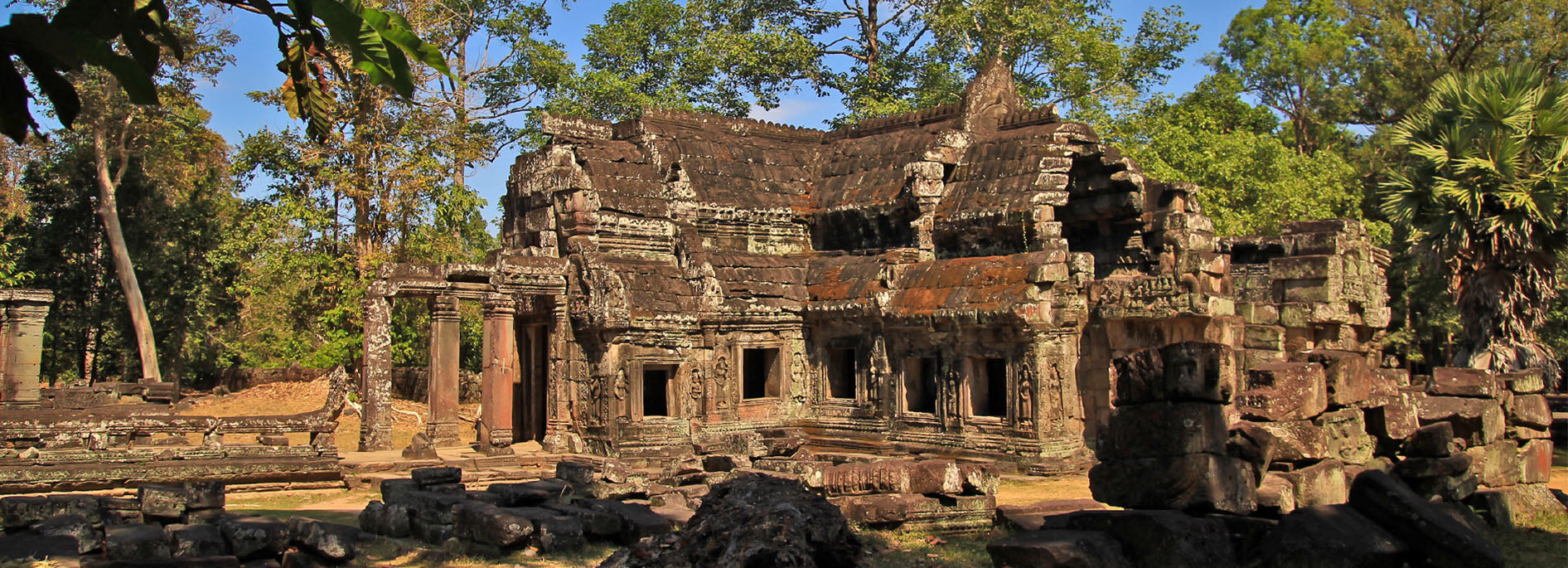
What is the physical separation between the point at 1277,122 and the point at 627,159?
26.2 metres

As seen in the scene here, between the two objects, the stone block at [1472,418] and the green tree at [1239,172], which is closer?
the stone block at [1472,418]

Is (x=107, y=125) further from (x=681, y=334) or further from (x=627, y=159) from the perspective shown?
(x=681, y=334)

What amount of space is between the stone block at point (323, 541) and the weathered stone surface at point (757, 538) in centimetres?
250

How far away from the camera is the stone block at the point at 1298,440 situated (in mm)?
10242

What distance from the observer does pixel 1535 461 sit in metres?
12.9

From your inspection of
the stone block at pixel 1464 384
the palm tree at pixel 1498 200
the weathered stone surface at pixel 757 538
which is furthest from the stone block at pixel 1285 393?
the palm tree at pixel 1498 200

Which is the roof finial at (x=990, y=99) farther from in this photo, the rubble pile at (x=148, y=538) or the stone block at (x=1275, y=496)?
the rubble pile at (x=148, y=538)

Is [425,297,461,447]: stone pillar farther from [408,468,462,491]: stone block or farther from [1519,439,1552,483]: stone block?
[1519,439,1552,483]: stone block

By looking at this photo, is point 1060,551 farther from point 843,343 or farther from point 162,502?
point 843,343

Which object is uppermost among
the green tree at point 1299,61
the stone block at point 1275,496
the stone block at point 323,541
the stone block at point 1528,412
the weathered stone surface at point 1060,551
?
the green tree at point 1299,61

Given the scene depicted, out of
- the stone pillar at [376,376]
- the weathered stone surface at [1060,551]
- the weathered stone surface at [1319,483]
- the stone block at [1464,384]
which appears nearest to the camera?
the weathered stone surface at [1060,551]

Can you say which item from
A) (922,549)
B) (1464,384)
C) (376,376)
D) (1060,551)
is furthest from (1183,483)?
(376,376)

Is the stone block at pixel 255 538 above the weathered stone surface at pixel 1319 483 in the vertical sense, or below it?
below

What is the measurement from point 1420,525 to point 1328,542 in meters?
0.73
